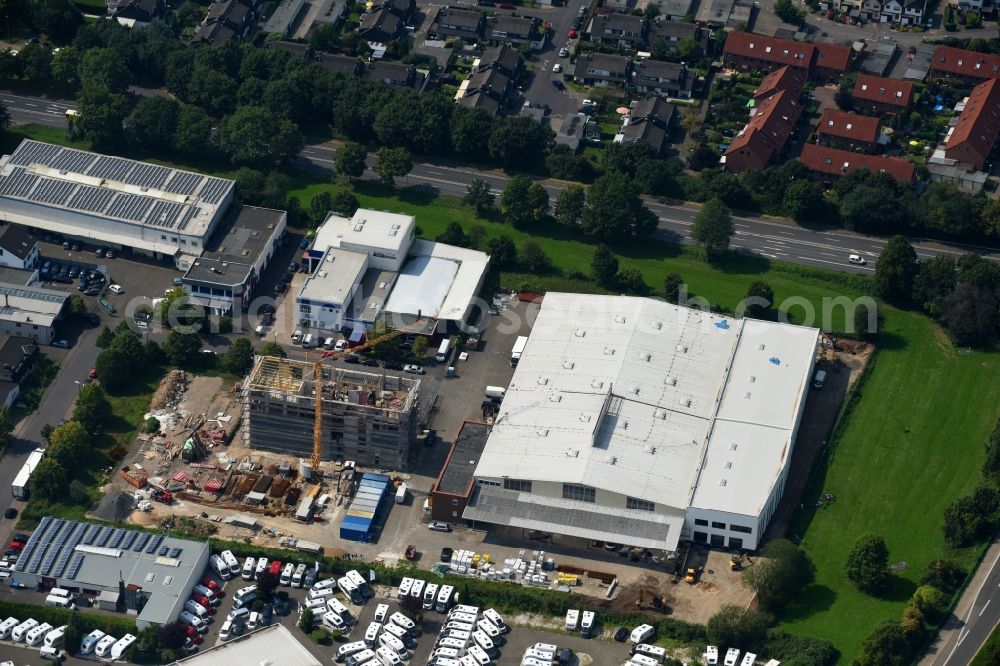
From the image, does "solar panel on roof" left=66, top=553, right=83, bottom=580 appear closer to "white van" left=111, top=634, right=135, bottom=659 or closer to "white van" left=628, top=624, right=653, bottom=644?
"white van" left=111, top=634, right=135, bottom=659

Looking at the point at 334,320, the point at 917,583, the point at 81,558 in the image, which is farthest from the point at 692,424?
the point at 81,558

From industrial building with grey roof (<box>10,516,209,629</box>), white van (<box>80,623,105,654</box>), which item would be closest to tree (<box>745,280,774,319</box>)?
industrial building with grey roof (<box>10,516,209,629</box>)

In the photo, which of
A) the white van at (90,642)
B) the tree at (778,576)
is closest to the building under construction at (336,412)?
the white van at (90,642)

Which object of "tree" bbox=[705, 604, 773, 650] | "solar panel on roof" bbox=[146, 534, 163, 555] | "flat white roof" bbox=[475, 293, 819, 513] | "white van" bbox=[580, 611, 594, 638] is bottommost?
"solar panel on roof" bbox=[146, 534, 163, 555]

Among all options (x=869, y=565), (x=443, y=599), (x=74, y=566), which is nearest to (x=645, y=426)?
(x=869, y=565)

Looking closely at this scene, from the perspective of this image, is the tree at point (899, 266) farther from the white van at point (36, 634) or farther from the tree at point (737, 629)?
the white van at point (36, 634)

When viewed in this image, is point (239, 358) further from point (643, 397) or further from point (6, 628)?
point (643, 397)

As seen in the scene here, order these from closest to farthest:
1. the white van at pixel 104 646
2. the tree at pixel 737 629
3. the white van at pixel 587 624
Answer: the white van at pixel 104 646
the tree at pixel 737 629
the white van at pixel 587 624
